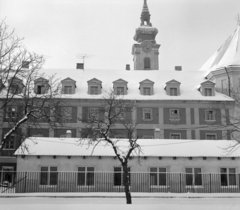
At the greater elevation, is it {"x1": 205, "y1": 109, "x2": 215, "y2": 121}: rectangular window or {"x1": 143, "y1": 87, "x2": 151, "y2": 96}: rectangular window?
{"x1": 143, "y1": 87, "x2": 151, "y2": 96}: rectangular window

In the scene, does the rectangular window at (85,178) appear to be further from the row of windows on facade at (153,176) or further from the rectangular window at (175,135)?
the rectangular window at (175,135)

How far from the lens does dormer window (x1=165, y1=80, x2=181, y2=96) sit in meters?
43.3

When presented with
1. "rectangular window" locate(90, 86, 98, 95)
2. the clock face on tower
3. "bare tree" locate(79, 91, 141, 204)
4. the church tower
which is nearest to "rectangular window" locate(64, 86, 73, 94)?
"rectangular window" locate(90, 86, 98, 95)

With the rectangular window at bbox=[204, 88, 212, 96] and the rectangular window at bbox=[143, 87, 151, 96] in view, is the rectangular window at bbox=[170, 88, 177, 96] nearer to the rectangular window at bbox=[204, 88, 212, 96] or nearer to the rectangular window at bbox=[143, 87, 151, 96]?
the rectangular window at bbox=[143, 87, 151, 96]

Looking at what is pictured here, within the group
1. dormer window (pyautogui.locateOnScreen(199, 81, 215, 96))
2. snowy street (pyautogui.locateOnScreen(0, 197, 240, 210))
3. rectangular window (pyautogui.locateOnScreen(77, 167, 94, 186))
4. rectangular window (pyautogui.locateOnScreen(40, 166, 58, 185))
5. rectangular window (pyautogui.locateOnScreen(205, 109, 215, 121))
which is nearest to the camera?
snowy street (pyautogui.locateOnScreen(0, 197, 240, 210))

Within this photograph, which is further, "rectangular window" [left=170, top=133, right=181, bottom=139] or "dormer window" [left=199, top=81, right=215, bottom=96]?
"dormer window" [left=199, top=81, right=215, bottom=96]

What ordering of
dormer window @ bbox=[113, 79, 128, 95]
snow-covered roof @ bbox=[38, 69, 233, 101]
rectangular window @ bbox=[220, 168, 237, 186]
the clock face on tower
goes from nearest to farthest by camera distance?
rectangular window @ bbox=[220, 168, 237, 186] < snow-covered roof @ bbox=[38, 69, 233, 101] < dormer window @ bbox=[113, 79, 128, 95] < the clock face on tower

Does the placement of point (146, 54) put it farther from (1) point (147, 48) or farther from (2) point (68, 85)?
(2) point (68, 85)

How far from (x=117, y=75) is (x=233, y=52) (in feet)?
48.1

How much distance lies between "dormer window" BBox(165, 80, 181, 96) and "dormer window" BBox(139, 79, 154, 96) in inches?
74.0

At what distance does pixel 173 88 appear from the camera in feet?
143

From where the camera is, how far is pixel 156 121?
42312mm

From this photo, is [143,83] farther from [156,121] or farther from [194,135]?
[194,135]

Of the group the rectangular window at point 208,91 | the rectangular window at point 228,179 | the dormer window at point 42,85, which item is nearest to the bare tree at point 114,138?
the dormer window at point 42,85
